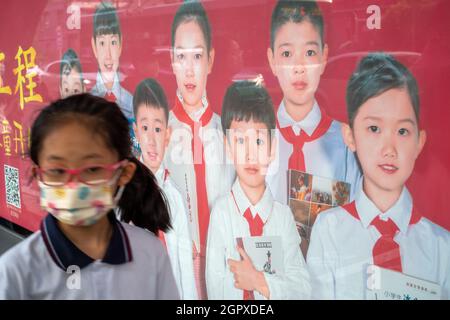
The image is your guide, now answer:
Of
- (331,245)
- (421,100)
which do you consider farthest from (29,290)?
(421,100)

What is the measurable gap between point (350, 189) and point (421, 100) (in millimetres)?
380

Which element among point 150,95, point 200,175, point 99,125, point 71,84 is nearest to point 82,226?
point 99,125

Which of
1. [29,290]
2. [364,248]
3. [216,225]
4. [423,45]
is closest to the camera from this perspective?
[29,290]

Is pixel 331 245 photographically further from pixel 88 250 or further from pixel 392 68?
pixel 88 250

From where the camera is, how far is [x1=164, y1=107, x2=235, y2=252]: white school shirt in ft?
6.54

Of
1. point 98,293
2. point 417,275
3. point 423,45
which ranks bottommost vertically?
point 417,275

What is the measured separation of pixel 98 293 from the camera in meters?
1.00

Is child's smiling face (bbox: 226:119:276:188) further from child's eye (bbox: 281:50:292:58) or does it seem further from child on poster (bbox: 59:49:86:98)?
child on poster (bbox: 59:49:86:98)

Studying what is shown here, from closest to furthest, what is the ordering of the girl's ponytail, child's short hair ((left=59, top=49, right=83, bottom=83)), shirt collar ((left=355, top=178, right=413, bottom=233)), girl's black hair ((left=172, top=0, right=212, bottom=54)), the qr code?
the girl's ponytail
shirt collar ((left=355, top=178, right=413, bottom=233))
girl's black hair ((left=172, top=0, right=212, bottom=54))
child's short hair ((left=59, top=49, right=83, bottom=83))
the qr code

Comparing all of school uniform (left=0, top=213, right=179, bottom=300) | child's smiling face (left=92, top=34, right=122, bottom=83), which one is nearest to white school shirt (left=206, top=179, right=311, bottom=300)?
school uniform (left=0, top=213, right=179, bottom=300)

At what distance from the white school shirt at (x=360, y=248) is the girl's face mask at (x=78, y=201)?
3.10ft

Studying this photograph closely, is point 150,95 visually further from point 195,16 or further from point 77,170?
point 77,170

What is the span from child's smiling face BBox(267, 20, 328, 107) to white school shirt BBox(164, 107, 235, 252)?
1.16 feet

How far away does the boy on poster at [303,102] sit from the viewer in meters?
1.67
